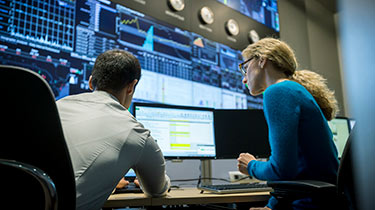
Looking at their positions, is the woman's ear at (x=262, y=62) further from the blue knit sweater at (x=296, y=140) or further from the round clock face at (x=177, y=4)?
the round clock face at (x=177, y=4)

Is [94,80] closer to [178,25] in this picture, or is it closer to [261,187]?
[261,187]

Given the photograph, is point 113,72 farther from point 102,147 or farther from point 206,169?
point 206,169

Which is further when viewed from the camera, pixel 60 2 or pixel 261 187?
pixel 60 2

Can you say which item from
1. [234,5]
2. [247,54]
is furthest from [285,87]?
[234,5]

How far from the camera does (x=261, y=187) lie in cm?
159

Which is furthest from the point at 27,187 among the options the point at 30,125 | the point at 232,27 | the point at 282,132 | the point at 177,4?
the point at 232,27

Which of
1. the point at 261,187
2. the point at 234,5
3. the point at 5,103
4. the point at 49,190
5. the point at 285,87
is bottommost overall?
the point at 261,187

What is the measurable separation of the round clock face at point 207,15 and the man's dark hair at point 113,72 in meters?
1.90

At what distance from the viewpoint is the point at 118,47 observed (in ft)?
7.98

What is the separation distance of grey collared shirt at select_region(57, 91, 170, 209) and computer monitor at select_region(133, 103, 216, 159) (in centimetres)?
70

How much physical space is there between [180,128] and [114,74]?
83cm

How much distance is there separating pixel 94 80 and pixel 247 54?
30.5 inches

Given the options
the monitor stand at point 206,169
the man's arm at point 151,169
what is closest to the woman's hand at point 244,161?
the man's arm at point 151,169

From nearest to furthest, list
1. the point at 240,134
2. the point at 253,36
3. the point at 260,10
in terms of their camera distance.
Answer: the point at 240,134, the point at 253,36, the point at 260,10
